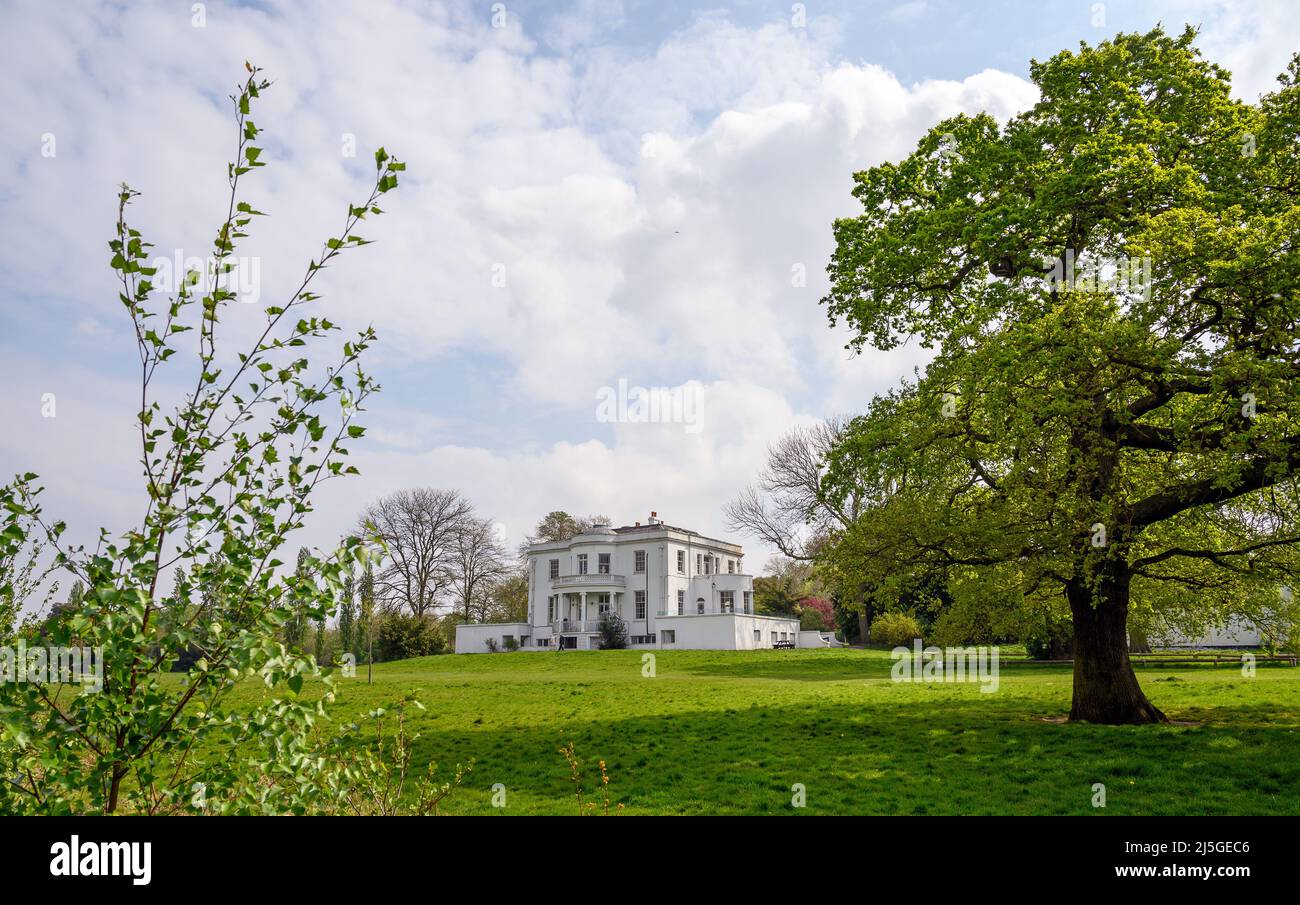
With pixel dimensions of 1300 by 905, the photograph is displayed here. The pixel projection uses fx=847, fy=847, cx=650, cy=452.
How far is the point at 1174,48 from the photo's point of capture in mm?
18219

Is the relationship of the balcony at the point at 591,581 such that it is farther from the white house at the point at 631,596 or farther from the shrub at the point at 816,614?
the shrub at the point at 816,614

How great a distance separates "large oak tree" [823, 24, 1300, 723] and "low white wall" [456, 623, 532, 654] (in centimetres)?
4465

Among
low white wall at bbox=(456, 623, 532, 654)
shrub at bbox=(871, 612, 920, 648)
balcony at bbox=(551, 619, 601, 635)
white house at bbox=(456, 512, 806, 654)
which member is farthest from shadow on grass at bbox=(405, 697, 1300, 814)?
low white wall at bbox=(456, 623, 532, 654)

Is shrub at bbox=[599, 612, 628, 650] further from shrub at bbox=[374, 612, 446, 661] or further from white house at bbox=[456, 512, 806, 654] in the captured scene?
shrub at bbox=[374, 612, 446, 661]

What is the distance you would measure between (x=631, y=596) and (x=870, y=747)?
153 feet

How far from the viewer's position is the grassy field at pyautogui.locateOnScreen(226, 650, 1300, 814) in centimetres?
1165

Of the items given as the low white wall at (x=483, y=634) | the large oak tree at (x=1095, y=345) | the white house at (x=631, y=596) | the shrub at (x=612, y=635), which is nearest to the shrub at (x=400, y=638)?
the low white wall at (x=483, y=634)

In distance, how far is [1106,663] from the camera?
59.4 feet
